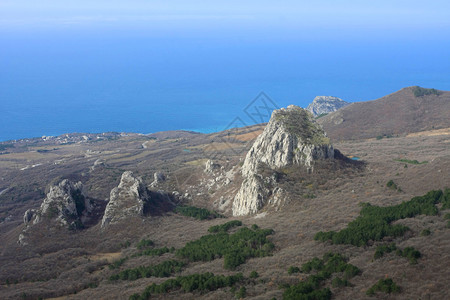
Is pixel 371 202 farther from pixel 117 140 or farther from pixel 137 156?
pixel 117 140

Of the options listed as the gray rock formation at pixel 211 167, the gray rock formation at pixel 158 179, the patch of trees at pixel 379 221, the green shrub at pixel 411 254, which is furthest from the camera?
the gray rock formation at pixel 158 179

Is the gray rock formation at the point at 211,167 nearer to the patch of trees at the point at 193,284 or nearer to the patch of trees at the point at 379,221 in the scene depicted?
the patch of trees at the point at 379,221

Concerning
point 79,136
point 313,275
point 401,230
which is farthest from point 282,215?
point 79,136

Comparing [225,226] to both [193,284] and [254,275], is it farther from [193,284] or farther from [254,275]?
[193,284]

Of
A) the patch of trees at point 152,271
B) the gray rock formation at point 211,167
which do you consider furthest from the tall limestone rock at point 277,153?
the patch of trees at point 152,271

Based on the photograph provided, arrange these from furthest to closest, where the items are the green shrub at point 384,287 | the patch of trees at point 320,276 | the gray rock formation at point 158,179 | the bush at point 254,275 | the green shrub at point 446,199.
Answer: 1. the gray rock formation at point 158,179
2. the green shrub at point 446,199
3. the bush at point 254,275
4. the patch of trees at point 320,276
5. the green shrub at point 384,287
